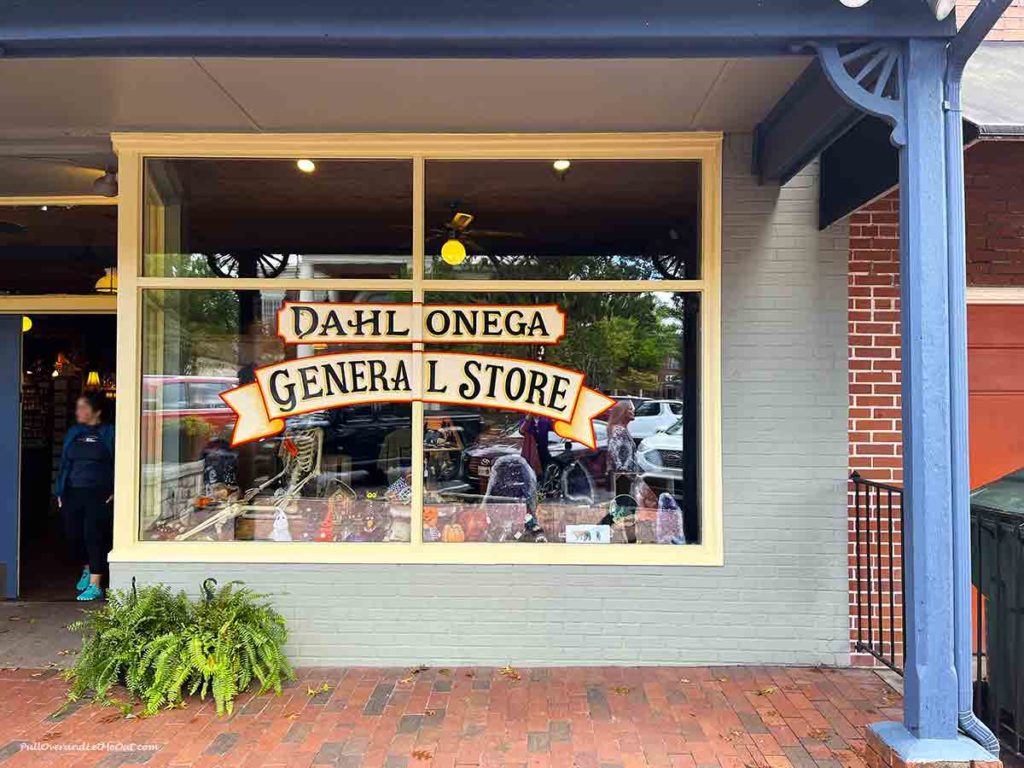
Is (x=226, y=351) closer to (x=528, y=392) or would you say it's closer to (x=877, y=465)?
(x=528, y=392)

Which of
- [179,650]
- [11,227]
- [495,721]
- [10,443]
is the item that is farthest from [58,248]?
[495,721]

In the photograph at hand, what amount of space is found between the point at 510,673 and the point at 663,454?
159 centimetres

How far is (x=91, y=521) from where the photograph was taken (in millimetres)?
5660

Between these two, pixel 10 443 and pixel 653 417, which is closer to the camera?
pixel 653 417

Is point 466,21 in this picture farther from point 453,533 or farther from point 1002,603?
point 1002,603

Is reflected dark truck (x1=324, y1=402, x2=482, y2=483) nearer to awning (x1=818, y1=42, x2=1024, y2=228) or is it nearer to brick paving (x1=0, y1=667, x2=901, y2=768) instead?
brick paving (x1=0, y1=667, x2=901, y2=768)

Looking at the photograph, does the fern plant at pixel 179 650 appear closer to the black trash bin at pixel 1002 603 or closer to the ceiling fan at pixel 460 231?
the ceiling fan at pixel 460 231

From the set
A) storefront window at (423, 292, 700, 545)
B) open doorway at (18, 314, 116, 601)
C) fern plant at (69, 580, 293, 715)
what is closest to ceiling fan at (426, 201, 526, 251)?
storefront window at (423, 292, 700, 545)

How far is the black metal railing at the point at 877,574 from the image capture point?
420 centimetres

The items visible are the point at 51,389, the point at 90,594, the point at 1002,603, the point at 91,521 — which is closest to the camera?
the point at 1002,603

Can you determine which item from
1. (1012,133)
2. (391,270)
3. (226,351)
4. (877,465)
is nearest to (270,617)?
(226,351)

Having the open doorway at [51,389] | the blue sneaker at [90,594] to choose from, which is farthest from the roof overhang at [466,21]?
the open doorway at [51,389]

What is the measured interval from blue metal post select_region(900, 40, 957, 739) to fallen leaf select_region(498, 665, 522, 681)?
1.97 m

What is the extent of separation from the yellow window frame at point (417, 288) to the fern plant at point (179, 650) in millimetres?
378
